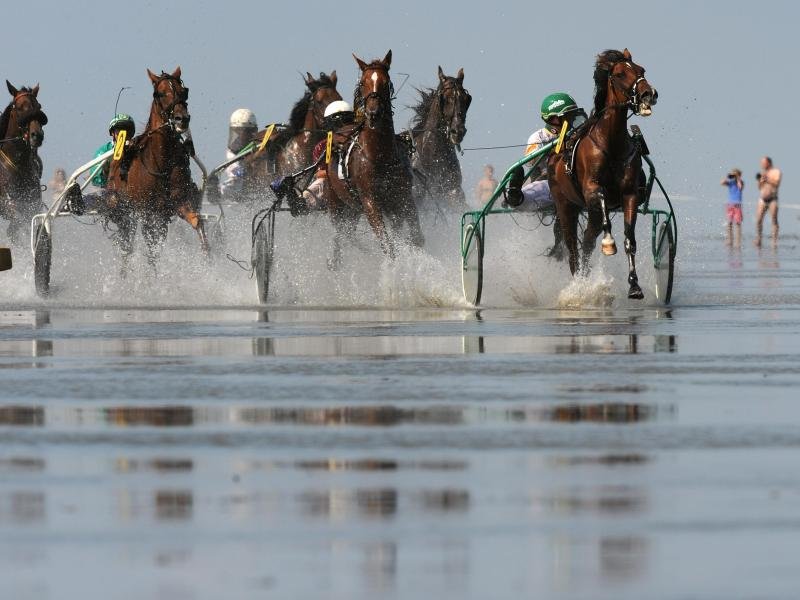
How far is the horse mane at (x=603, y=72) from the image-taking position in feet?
64.4

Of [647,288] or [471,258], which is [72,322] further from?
[647,288]

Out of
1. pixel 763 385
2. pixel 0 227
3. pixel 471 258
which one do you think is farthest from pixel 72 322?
pixel 0 227

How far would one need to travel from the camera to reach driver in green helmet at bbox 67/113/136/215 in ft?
78.1

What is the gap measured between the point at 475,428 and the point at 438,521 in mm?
2629

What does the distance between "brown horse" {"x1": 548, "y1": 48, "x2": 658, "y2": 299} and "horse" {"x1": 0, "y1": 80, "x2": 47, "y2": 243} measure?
31.2 feet

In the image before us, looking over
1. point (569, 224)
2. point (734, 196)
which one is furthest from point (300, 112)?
point (734, 196)

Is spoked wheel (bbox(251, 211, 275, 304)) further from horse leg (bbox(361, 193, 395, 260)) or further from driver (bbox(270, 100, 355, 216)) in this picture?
horse leg (bbox(361, 193, 395, 260))

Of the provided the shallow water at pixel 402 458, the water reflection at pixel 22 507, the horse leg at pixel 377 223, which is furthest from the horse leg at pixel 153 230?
the water reflection at pixel 22 507

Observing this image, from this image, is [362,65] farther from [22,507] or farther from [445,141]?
[22,507]

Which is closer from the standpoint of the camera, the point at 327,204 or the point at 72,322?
the point at 72,322

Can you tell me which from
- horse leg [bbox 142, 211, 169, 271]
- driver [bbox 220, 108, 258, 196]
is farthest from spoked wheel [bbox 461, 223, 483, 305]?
driver [bbox 220, 108, 258, 196]

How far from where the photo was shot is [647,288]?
21.5 meters

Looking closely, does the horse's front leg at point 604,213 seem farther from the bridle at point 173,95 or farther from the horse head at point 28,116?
the horse head at point 28,116

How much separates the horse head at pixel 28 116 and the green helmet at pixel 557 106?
8.22m
